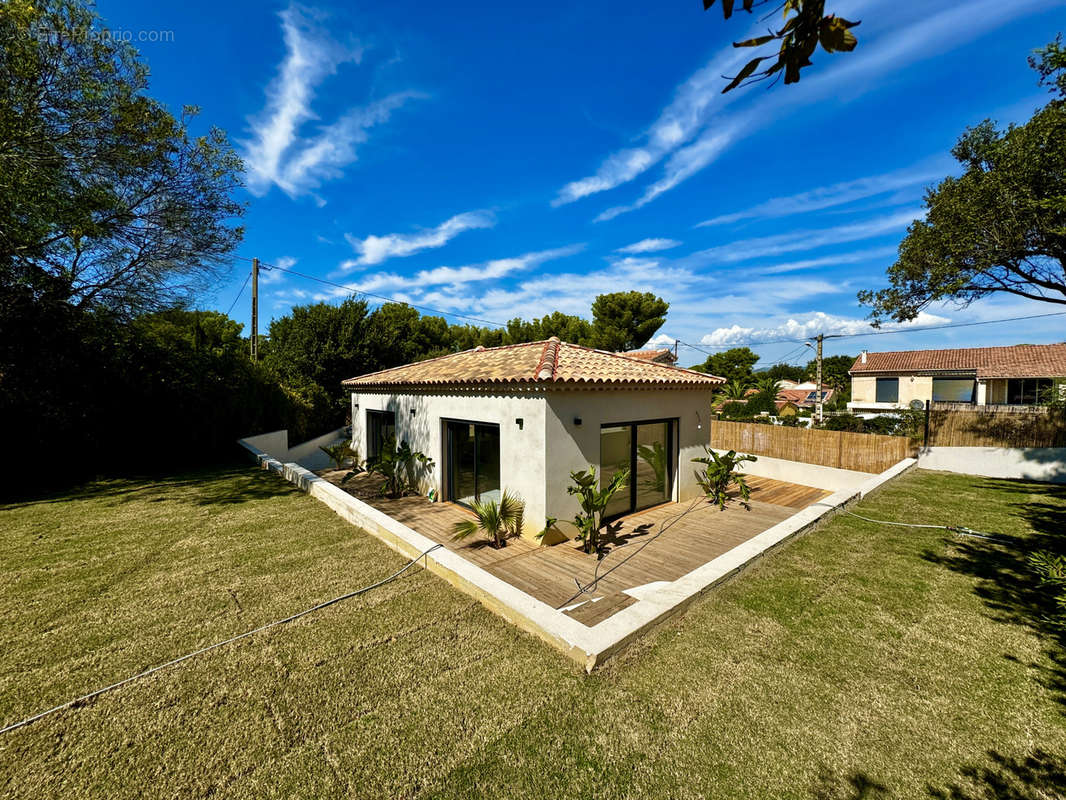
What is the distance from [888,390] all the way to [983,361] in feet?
19.8

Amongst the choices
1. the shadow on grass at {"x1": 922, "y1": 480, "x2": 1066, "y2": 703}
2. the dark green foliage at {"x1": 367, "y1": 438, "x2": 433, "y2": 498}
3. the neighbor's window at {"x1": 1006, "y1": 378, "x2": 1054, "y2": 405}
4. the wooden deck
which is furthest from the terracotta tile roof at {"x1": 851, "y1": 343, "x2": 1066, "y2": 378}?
the dark green foliage at {"x1": 367, "y1": 438, "x2": 433, "y2": 498}

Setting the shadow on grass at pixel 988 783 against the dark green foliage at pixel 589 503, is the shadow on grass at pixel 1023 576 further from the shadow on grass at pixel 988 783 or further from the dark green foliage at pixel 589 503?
the dark green foliage at pixel 589 503

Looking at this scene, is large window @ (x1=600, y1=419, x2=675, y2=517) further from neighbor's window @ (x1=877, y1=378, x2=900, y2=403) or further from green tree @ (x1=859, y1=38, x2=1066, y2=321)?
neighbor's window @ (x1=877, y1=378, x2=900, y2=403)

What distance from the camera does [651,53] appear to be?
9461 mm

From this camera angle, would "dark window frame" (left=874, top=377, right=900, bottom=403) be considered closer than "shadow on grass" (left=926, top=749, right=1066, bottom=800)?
No

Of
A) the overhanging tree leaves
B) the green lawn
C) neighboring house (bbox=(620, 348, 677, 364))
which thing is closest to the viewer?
the overhanging tree leaves

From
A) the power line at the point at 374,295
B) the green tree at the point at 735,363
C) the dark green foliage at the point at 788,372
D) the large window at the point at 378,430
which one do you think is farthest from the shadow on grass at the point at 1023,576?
the dark green foliage at the point at 788,372

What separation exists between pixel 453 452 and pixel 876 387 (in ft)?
134

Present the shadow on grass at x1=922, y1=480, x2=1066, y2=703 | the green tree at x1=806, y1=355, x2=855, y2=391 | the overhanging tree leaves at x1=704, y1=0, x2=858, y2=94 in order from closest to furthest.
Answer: the overhanging tree leaves at x1=704, y1=0, x2=858, y2=94 < the shadow on grass at x1=922, y1=480, x2=1066, y2=703 < the green tree at x1=806, y1=355, x2=855, y2=391

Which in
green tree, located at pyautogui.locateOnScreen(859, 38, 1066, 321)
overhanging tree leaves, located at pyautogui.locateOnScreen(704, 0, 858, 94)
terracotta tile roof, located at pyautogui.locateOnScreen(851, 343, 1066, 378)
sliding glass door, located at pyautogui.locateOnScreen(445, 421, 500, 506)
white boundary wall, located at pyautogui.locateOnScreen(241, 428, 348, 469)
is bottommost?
white boundary wall, located at pyautogui.locateOnScreen(241, 428, 348, 469)

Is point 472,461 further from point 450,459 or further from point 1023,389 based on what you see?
point 1023,389

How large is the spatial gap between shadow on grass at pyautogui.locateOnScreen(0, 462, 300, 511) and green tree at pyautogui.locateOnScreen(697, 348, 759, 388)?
49.4 metres

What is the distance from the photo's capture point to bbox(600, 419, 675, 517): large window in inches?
347

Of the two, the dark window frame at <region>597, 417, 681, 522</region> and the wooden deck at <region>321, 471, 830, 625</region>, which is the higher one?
the dark window frame at <region>597, 417, 681, 522</region>
